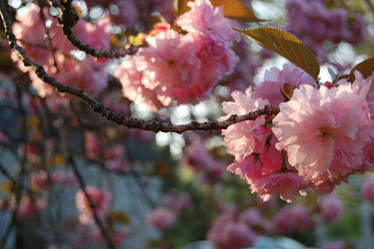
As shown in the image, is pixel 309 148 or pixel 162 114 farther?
pixel 162 114

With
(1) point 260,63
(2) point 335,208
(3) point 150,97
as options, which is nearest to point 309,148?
(3) point 150,97

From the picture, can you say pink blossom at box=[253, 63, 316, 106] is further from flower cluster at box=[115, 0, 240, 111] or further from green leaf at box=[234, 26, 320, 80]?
flower cluster at box=[115, 0, 240, 111]

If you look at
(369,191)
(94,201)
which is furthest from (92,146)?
(369,191)

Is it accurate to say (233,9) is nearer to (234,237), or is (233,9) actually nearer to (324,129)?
(324,129)

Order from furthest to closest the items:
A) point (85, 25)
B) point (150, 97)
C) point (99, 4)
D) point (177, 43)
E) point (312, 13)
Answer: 1. point (312, 13)
2. point (99, 4)
3. point (85, 25)
4. point (150, 97)
5. point (177, 43)

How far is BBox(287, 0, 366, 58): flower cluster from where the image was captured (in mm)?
2484

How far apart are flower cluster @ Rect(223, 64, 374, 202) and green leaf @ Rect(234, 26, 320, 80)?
0.06 meters

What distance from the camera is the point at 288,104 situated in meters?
0.57

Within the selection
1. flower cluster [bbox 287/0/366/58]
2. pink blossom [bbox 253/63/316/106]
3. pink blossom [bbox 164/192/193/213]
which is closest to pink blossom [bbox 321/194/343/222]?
flower cluster [bbox 287/0/366/58]

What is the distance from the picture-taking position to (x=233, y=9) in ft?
3.11

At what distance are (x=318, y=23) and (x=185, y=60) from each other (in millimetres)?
1905

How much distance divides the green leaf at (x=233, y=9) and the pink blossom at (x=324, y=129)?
408 millimetres

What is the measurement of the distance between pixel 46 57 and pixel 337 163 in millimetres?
879

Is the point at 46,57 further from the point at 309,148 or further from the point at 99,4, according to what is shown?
the point at 99,4
